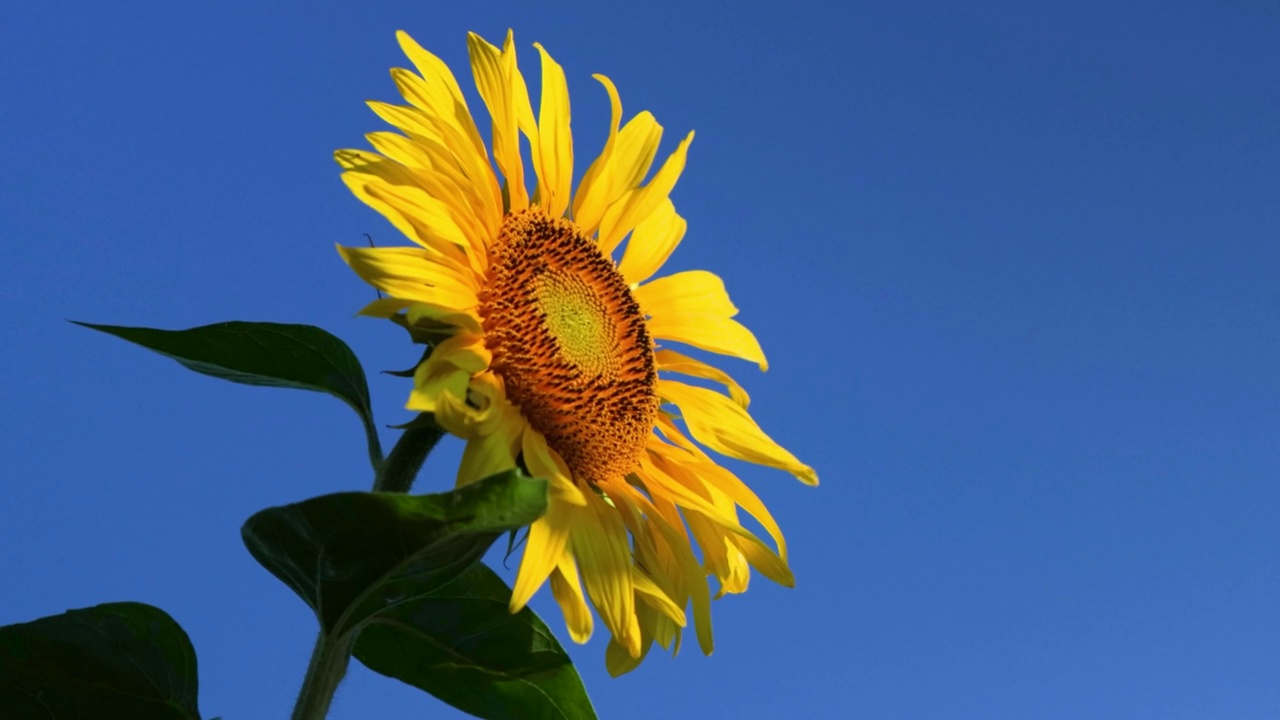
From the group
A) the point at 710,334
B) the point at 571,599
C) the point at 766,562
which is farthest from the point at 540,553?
the point at 710,334

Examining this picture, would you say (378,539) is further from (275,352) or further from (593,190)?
(593,190)

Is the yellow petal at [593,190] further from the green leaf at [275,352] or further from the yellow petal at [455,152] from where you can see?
the green leaf at [275,352]

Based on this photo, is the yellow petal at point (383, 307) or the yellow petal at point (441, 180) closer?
the yellow petal at point (383, 307)

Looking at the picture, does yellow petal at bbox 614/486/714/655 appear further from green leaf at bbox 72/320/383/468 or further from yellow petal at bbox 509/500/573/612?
green leaf at bbox 72/320/383/468

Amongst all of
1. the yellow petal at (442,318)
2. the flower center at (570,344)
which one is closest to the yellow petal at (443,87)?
the flower center at (570,344)

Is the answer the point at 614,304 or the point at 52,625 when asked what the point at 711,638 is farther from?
the point at 52,625

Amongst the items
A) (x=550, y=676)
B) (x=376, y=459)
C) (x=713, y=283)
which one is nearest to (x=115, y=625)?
(x=376, y=459)
